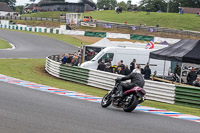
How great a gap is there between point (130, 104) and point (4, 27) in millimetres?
59680

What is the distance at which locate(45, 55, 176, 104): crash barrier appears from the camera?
15.3 metres

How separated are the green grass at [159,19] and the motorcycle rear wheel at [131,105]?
66.3 meters

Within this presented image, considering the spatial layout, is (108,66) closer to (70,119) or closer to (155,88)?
(155,88)

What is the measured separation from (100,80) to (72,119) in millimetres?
9206

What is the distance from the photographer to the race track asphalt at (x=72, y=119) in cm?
795

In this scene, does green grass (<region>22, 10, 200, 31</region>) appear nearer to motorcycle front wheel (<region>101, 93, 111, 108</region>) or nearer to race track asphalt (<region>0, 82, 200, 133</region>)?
motorcycle front wheel (<region>101, 93, 111, 108</region>)

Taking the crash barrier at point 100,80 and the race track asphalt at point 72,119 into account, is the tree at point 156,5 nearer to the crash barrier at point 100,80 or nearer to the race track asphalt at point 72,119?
the crash barrier at point 100,80

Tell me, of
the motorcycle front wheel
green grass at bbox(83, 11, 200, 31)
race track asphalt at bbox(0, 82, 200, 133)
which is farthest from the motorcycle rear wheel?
green grass at bbox(83, 11, 200, 31)

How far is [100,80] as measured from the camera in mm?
18125

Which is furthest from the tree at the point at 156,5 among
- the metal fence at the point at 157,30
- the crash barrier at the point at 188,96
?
the crash barrier at the point at 188,96

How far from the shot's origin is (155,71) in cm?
2112

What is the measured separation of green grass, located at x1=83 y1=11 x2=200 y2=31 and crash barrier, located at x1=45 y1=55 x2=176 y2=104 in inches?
2276

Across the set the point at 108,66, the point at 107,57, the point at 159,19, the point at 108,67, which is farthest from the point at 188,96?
the point at 159,19

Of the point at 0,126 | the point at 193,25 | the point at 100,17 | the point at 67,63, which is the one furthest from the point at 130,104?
the point at 100,17
